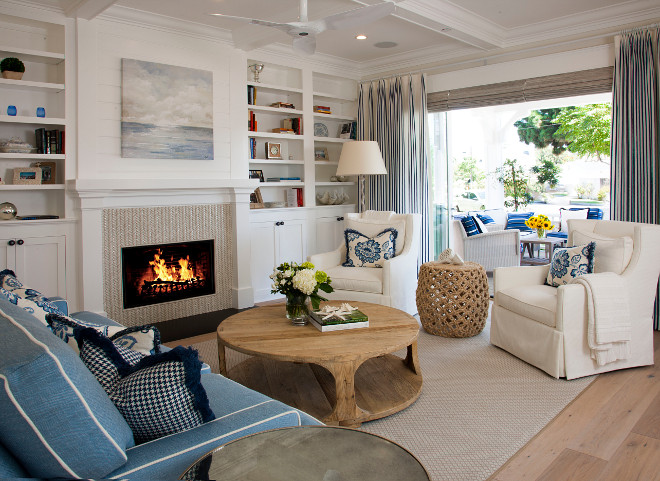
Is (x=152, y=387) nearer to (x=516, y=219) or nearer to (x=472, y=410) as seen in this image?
(x=472, y=410)

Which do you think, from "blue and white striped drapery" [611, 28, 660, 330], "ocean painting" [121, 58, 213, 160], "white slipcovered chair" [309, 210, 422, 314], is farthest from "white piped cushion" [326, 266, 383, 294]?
"blue and white striped drapery" [611, 28, 660, 330]

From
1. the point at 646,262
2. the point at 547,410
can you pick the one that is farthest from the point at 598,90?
the point at 547,410

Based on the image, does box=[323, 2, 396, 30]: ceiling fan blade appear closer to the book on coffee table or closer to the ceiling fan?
the ceiling fan

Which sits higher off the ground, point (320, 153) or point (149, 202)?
point (320, 153)

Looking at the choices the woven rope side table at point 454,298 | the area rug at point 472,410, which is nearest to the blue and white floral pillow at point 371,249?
the woven rope side table at point 454,298

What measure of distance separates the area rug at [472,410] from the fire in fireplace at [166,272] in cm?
122

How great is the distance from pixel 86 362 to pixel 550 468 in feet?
6.27

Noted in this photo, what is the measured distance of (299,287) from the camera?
3133 millimetres


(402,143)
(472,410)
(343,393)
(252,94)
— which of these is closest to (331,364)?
(343,393)

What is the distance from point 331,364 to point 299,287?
2.05ft

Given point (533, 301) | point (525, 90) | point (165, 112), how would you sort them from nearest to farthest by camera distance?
1. point (533, 301)
2. point (165, 112)
3. point (525, 90)

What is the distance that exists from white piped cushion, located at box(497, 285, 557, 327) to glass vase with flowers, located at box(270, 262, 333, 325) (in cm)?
133

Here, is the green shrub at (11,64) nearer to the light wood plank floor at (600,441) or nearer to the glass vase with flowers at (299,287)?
the glass vase with flowers at (299,287)

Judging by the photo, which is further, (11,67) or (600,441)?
(11,67)
